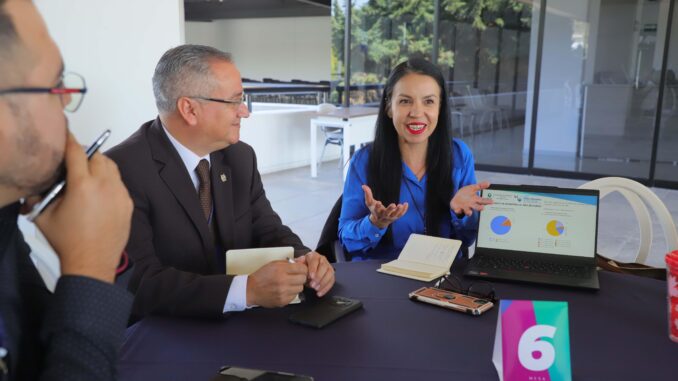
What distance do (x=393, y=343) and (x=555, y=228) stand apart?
0.77m

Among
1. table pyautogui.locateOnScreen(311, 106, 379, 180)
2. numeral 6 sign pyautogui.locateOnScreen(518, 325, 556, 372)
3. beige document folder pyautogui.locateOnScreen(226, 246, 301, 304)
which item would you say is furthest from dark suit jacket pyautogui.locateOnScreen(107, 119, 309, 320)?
table pyautogui.locateOnScreen(311, 106, 379, 180)

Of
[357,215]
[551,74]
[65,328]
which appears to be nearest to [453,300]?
[357,215]

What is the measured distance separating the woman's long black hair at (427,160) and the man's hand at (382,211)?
275mm

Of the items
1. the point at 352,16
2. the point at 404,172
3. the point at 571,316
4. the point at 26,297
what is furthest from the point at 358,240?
the point at 352,16

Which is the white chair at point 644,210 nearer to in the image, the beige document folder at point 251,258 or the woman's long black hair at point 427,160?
the woman's long black hair at point 427,160

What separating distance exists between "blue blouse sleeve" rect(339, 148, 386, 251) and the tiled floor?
7.45ft

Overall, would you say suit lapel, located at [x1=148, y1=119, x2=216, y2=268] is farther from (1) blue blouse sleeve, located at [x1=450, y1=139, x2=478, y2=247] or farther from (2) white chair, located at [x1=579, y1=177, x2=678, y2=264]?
(2) white chair, located at [x1=579, y1=177, x2=678, y2=264]

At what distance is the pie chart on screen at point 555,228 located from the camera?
5.66 ft

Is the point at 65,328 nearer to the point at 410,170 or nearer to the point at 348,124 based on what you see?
the point at 410,170

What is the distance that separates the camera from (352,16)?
9.24 m

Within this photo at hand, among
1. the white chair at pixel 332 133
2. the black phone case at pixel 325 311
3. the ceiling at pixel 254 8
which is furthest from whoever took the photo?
the ceiling at pixel 254 8

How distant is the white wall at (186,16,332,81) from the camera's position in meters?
17.2

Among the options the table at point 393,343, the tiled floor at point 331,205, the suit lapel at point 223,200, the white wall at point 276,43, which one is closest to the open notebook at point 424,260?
the table at point 393,343

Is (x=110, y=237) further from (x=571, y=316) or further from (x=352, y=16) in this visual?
(x=352, y=16)
